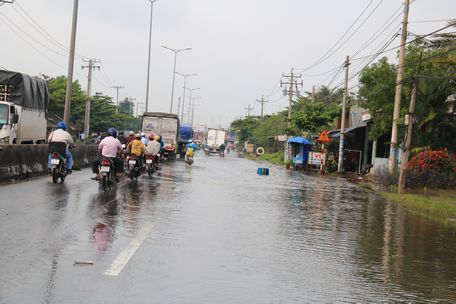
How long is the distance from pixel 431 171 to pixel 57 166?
50.6 feet

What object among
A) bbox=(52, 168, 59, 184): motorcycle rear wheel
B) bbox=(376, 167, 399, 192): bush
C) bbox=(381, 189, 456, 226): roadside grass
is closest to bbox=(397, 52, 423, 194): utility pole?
bbox=(381, 189, 456, 226): roadside grass

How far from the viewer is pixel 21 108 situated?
24.6 meters

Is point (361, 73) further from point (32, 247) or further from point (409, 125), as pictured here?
point (32, 247)

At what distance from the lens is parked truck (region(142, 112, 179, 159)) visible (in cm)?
4356

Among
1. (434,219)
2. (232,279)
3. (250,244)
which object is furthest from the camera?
(434,219)

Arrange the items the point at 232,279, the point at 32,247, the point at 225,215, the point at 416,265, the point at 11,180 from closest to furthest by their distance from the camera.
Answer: the point at 232,279 < the point at 32,247 < the point at 416,265 < the point at 225,215 < the point at 11,180

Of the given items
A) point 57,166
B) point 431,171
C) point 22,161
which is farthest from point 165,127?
point 57,166

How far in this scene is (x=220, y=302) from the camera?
226 inches

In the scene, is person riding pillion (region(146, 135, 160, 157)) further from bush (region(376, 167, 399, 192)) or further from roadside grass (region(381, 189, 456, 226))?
bush (region(376, 167, 399, 192))

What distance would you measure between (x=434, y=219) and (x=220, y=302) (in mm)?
10872

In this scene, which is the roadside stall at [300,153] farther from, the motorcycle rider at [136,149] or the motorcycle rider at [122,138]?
the motorcycle rider at [136,149]

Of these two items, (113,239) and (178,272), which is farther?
(113,239)

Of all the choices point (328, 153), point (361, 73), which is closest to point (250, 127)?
point (328, 153)

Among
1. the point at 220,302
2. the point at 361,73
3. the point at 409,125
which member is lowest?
the point at 220,302
